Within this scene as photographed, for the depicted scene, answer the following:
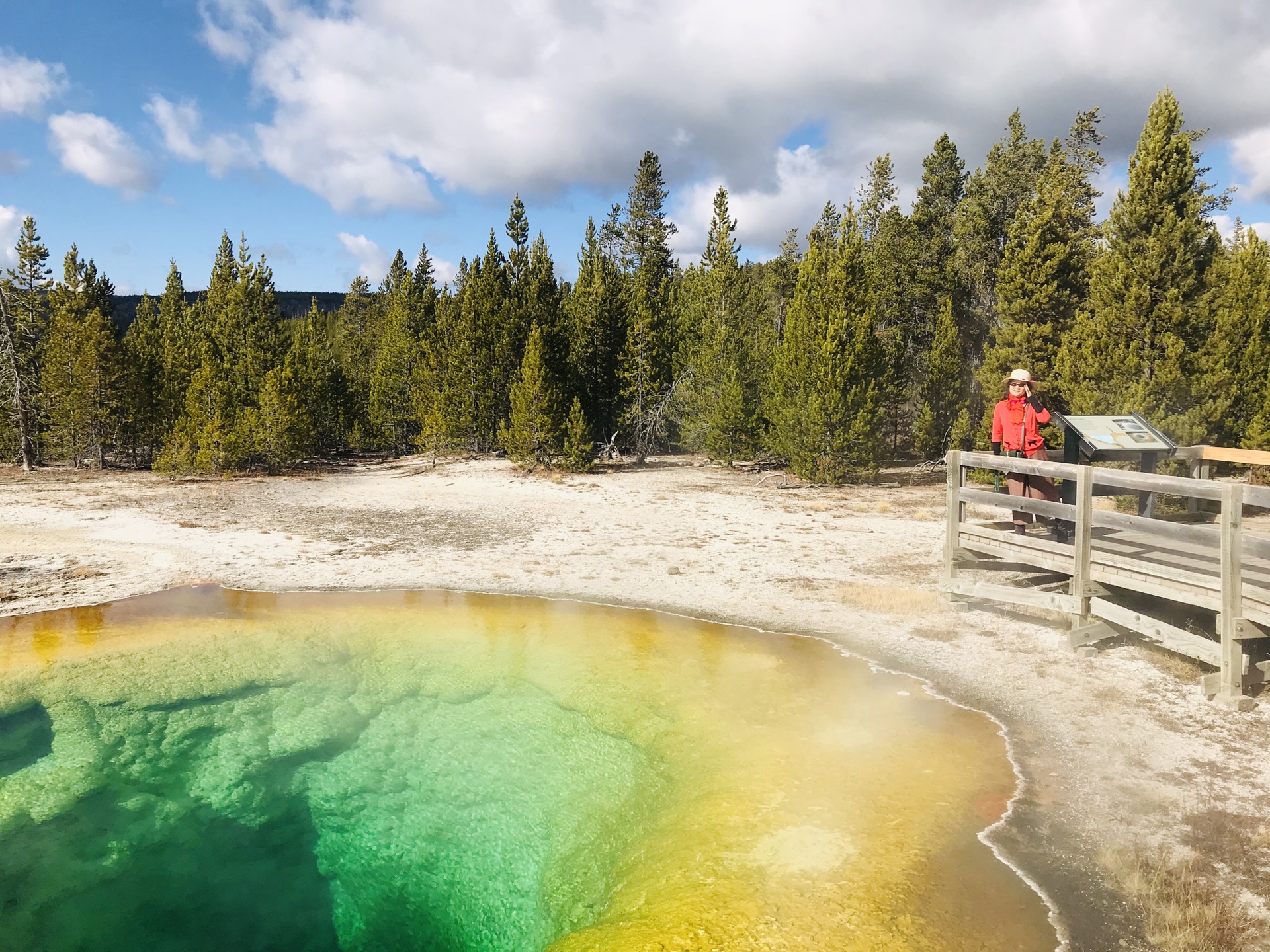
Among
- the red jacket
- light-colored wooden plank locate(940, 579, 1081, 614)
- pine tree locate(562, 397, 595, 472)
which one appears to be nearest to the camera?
light-colored wooden plank locate(940, 579, 1081, 614)

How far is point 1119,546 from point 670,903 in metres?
6.89

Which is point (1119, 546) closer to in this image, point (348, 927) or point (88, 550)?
point (348, 927)

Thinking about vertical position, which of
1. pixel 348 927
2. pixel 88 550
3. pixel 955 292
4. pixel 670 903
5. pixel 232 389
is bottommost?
pixel 348 927

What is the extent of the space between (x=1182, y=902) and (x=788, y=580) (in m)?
7.83

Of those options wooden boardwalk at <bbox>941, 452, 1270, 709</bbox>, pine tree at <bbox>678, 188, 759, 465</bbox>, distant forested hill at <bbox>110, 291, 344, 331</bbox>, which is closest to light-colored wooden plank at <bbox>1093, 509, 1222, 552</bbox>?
wooden boardwalk at <bbox>941, 452, 1270, 709</bbox>

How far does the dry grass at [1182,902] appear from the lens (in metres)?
4.13

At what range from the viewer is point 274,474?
2859 centimetres

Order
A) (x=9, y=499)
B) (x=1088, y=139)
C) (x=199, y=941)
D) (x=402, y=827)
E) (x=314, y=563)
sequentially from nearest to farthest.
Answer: (x=199, y=941) < (x=402, y=827) < (x=314, y=563) < (x=9, y=499) < (x=1088, y=139)

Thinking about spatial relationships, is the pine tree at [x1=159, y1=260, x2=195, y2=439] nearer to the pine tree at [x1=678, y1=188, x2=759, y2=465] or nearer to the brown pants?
the pine tree at [x1=678, y1=188, x2=759, y2=465]

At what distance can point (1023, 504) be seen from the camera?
9031 millimetres

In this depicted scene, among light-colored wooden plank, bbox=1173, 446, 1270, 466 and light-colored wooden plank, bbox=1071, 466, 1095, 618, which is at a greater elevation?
Answer: light-colored wooden plank, bbox=1173, 446, 1270, 466

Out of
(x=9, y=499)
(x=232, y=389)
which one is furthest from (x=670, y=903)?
(x=232, y=389)

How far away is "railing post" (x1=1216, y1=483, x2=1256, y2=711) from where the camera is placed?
21.4ft

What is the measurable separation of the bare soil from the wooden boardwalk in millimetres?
440
